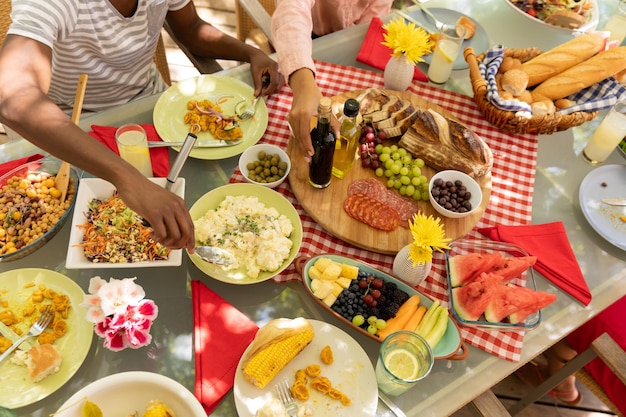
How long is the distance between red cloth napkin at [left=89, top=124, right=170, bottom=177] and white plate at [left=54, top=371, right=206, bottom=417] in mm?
769

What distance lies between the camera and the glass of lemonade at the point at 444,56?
6.57 ft

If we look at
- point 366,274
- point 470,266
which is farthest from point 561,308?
point 366,274

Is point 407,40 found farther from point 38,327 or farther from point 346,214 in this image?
point 38,327

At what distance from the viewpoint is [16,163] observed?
1580mm

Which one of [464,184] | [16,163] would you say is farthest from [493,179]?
[16,163]

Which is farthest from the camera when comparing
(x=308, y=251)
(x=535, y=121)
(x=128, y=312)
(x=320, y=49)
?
(x=320, y=49)

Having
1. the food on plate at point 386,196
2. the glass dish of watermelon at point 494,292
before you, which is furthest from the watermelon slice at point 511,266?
the food on plate at point 386,196

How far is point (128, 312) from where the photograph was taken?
121 centimetres

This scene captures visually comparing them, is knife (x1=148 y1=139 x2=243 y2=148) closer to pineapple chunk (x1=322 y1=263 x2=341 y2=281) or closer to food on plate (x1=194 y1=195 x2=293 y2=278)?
food on plate (x1=194 y1=195 x2=293 y2=278)

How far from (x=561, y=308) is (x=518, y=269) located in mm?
217

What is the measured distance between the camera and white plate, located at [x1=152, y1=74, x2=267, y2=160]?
69.2 inches

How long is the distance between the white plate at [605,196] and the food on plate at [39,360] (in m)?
1.78

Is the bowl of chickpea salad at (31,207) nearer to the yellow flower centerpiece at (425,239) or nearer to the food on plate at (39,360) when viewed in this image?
the food on plate at (39,360)

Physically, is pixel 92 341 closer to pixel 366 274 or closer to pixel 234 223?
pixel 234 223
